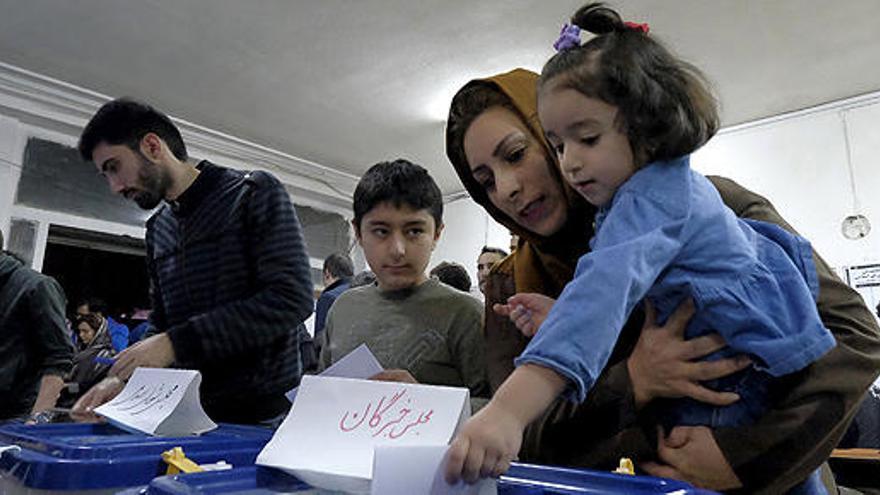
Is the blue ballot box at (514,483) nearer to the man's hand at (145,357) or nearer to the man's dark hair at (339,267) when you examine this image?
the man's hand at (145,357)

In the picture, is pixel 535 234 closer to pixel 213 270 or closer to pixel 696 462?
pixel 696 462

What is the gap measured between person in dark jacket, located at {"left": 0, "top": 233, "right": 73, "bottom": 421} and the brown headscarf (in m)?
1.83

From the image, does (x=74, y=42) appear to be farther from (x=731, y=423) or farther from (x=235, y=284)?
(x=731, y=423)

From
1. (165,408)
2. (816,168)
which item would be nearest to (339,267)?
(165,408)

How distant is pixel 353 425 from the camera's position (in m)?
0.47

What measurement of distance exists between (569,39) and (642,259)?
13.8 inches

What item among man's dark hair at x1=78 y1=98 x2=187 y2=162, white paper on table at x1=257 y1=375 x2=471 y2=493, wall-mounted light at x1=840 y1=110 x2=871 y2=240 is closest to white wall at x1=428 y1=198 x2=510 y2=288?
wall-mounted light at x1=840 y1=110 x2=871 y2=240

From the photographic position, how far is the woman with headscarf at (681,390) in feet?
1.80

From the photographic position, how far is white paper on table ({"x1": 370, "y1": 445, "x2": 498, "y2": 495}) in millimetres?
359

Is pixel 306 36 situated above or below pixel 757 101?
above

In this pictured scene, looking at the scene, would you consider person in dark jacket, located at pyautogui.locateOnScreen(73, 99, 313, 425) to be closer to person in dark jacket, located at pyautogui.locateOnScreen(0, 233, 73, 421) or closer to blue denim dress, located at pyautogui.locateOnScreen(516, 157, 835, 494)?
blue denim dress, located at pyautogui.locateOnScreen(516, 157, 835, 494)

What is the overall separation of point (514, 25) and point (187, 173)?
2238 mm

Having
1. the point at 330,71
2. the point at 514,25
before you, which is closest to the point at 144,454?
the point at 514,25

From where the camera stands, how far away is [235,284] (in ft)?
3.96
